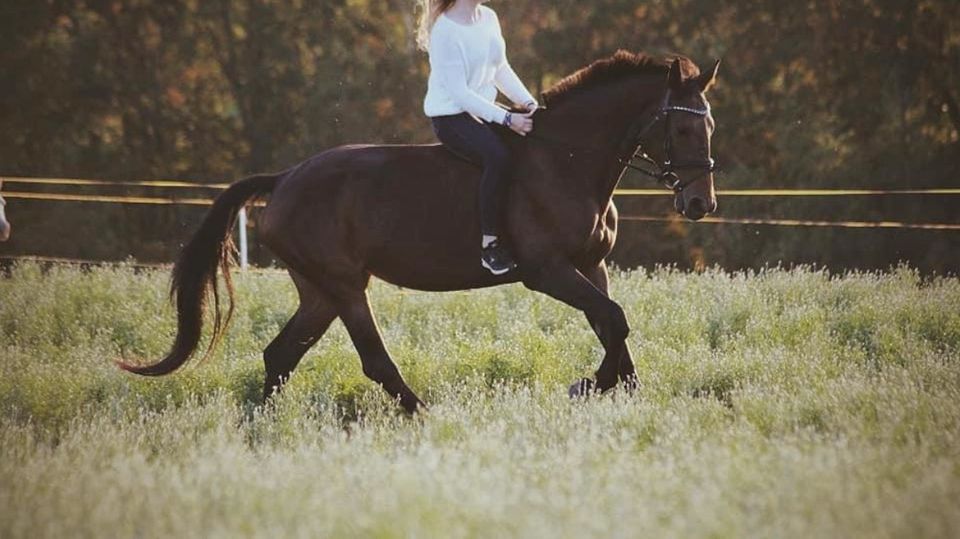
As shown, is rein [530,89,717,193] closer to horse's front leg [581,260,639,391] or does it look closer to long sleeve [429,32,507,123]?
long sleeve [429,32,507,123]

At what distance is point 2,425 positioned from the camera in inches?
311

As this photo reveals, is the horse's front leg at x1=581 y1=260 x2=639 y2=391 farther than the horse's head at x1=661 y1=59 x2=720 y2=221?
Yes

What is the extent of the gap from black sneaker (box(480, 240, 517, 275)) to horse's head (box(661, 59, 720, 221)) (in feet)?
3.70

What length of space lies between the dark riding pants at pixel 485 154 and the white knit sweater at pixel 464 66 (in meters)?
0.09

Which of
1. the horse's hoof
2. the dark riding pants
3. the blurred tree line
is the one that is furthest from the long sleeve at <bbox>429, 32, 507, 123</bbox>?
the blurred tree line

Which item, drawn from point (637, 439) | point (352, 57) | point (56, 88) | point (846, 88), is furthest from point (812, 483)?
point (56, 88)

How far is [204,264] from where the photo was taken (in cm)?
892

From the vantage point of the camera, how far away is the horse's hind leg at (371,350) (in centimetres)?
836

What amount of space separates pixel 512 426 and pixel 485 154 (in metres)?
1.84

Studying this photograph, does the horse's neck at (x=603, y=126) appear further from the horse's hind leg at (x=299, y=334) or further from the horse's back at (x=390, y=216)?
the horse's hind leg at (x=299, y=334)

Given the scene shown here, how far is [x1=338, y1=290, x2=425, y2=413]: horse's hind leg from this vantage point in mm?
8359

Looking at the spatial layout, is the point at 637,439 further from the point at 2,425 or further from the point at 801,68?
the point at 801,68

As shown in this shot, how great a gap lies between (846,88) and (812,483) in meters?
24.3

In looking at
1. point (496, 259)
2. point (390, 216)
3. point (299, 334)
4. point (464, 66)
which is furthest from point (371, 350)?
point (464, 66)
